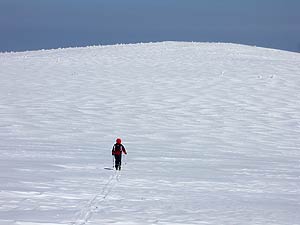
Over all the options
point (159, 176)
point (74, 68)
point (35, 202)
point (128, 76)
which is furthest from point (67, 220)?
point (74, 68)

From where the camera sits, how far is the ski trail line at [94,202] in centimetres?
776

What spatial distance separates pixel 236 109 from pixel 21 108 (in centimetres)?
837

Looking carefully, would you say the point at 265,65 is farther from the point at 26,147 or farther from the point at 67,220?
the point at 67,220

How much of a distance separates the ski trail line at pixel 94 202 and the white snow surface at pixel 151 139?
0.06ft

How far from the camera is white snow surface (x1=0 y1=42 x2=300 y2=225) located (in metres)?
8.93

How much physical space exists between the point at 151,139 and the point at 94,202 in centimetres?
898

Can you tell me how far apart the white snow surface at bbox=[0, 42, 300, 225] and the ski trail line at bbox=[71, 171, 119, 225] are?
0.06 ft

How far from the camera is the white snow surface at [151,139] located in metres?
8.93

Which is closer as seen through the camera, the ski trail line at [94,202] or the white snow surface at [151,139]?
the ski trail line at [94,202]

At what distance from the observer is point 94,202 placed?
9.08 m

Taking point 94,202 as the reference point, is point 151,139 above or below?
above

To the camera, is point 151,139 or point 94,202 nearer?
point 94,202

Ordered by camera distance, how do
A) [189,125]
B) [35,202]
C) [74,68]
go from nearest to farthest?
1. [35,202]
2. [189,125]
3. [74,68]

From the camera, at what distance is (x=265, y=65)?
1449 inches
